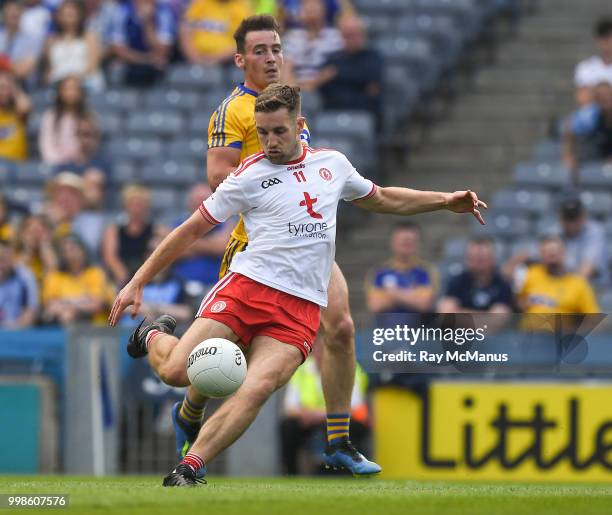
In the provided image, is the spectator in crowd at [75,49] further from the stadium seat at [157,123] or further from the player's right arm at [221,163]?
the player's right arm at [221,163]

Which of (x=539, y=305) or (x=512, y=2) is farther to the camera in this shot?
(x=512, y=2)

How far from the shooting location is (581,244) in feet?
47.6

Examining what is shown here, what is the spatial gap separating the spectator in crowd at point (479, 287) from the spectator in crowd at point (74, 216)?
13.4 feet

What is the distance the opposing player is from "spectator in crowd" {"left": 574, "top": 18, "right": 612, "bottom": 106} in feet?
23.8

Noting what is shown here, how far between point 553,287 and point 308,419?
2491 mm

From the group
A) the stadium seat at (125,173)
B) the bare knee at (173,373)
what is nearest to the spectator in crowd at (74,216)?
the stadium seat at (125,173)

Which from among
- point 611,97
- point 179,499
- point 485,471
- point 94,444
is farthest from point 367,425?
point 179,499

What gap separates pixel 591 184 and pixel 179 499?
29.5ft

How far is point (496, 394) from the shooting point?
13.4 m

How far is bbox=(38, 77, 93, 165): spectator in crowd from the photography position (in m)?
17.4

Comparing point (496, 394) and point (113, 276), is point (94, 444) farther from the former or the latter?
point (496, 394)

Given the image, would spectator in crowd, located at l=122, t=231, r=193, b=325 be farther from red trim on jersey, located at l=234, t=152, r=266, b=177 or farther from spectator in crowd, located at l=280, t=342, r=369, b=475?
red trim on jersey, located at l=234, t=152, r=266, b=177

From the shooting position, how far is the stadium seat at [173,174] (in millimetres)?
17078

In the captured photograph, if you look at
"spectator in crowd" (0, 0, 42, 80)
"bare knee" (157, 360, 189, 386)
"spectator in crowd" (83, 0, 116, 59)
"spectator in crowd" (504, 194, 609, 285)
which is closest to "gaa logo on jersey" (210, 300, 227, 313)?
"bare knee" (157, 360, 189, 386)
